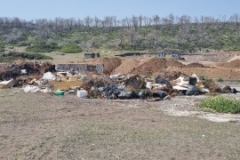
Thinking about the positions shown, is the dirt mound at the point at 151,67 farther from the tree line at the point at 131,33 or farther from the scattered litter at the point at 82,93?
the tree line at the point at 131,33

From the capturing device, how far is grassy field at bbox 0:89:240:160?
27.7 ft

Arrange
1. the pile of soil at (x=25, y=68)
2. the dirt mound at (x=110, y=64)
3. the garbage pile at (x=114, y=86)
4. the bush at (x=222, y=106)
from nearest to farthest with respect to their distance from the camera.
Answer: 1. the bush at (x=222, y=106)
2. the garbage pile at (x=114, y=86)
3. the pile of soil at (x=25, y=68)
4. the dirt mound at (x=110, y=64)

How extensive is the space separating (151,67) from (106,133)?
21016 mm

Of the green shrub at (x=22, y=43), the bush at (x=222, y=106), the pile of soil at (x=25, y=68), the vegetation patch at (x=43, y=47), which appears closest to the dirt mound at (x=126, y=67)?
the pile of soil at (x=25, y=68)

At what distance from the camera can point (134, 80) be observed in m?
19.2

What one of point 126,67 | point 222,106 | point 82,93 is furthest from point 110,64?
point 222,106

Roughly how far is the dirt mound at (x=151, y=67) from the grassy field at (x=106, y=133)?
14.8 m

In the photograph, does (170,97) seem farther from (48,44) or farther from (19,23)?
(19,23)

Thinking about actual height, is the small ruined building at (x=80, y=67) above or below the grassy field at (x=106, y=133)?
below

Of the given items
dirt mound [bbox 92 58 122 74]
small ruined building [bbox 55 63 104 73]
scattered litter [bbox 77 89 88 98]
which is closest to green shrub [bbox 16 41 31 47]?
dirt mound [bbox 92 58 122 74]

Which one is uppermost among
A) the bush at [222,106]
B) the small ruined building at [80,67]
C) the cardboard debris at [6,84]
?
the bush at [222,106]

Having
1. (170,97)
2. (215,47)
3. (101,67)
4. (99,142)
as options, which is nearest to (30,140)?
(99,142)

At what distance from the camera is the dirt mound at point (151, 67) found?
3030 centimetres

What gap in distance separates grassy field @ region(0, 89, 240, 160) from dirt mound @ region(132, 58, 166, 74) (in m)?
14.8
